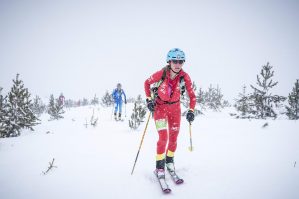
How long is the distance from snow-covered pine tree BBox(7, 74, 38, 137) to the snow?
15.7ft

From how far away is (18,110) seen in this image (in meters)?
11.7

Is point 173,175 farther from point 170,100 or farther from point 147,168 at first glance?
point 170,100

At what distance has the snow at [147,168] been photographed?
3530 millimetres

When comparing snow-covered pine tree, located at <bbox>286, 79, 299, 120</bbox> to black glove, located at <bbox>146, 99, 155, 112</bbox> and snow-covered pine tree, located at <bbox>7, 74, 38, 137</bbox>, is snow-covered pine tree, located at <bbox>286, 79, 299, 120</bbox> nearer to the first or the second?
black glove, located at <bbox>146, 99, 155, 112</bbox>

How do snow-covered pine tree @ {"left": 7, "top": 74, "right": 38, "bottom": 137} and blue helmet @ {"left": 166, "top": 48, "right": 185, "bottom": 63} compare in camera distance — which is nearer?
blue helmet @ {"left": 166, "top": 48, "right": 185, "bottom": 63}

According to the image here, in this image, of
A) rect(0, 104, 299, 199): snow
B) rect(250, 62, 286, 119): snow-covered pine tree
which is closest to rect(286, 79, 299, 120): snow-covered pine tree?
rect(250, 62, 286, 119): snow-covered pine tree

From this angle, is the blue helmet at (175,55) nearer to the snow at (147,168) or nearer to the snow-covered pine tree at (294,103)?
the snow at (147,168)

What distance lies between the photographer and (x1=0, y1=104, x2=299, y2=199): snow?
139 inches

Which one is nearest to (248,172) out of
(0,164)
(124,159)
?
(124,159)

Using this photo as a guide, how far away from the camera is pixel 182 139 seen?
7523 millimetres

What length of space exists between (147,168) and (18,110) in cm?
1058

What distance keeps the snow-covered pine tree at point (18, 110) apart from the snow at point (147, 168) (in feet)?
15.7

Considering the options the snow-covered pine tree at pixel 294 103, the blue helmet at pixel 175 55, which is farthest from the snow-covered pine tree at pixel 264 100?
the blue helmet at pixel 175 55

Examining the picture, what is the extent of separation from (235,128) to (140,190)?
6223 millimetres
